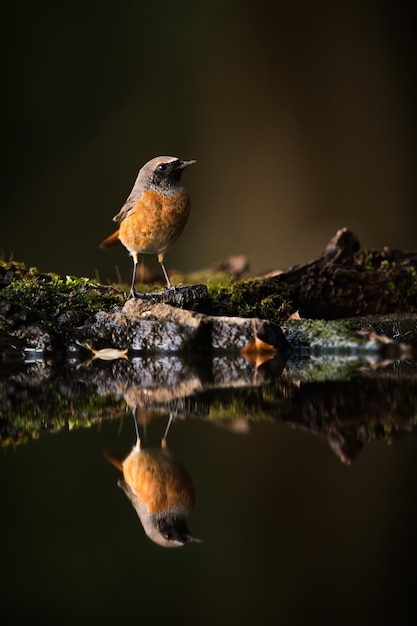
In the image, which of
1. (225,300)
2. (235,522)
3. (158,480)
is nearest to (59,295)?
(225,300)

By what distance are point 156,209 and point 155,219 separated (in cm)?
6

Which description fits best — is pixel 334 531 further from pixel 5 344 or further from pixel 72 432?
pixel 5 344

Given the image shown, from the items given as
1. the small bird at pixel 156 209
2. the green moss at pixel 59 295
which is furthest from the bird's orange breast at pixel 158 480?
the small bird at pixel 156 209

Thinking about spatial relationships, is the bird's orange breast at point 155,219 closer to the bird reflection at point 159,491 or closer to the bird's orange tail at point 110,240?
the bird's orange tail at point 110,240

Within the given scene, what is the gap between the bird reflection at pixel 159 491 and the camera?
3.83 ft

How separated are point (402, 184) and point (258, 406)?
24.8 ft

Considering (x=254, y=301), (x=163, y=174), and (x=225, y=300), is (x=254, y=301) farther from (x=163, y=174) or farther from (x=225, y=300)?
(x=163, y=174)

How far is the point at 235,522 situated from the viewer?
Answer: 1132 mm

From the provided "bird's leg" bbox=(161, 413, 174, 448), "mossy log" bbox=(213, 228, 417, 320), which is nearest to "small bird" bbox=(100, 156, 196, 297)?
"mossy log" bbox=(213, 228, 417, 320)

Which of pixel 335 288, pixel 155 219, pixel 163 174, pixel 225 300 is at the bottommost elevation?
pixel 225 300

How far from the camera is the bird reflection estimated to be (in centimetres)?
117

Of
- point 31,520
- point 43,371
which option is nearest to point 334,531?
point 31,520

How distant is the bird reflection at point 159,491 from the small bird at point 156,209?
2.47 m

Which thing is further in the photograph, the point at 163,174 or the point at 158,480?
the point at 163,174
